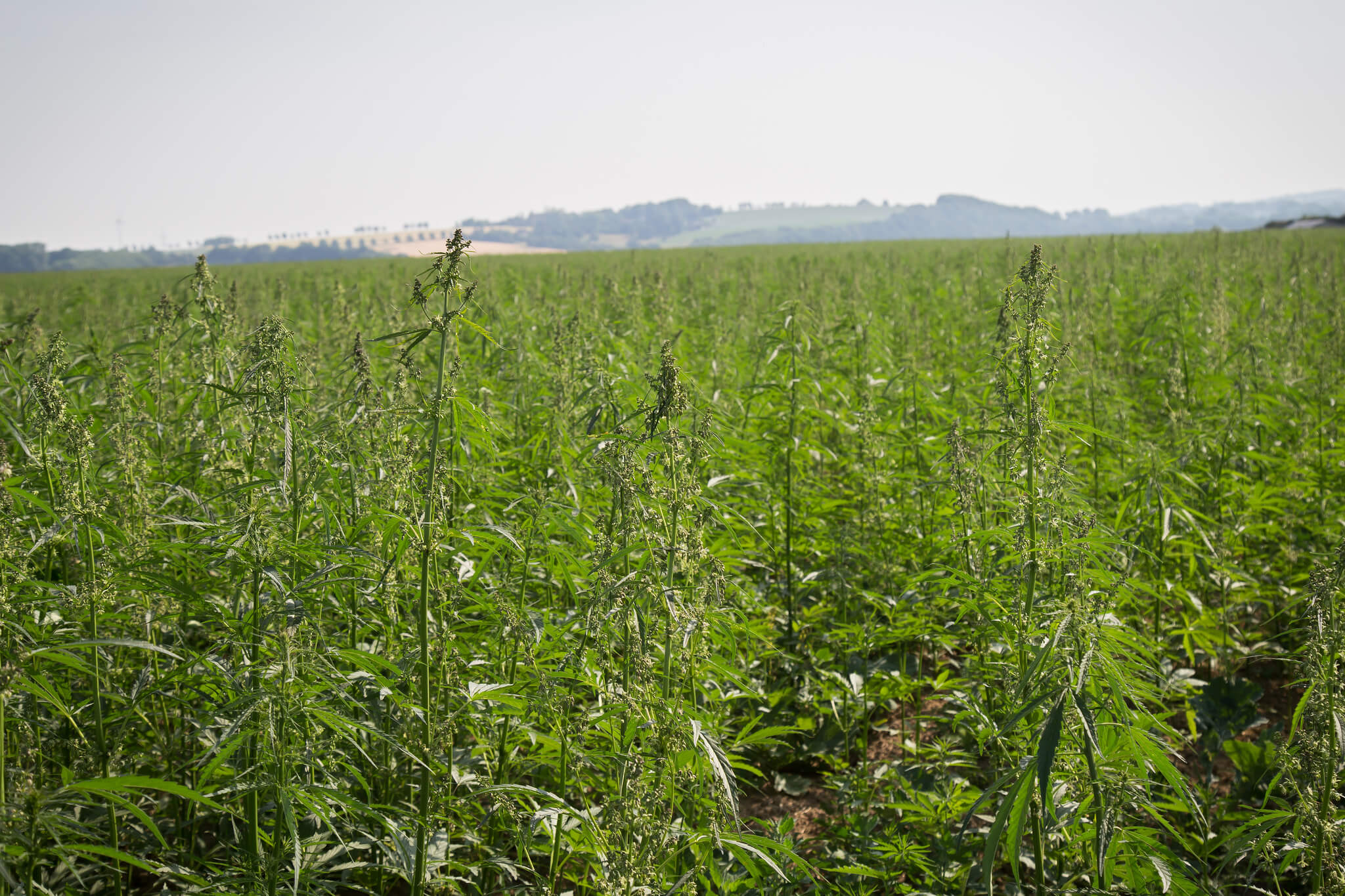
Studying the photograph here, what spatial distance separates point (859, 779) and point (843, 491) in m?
2.49

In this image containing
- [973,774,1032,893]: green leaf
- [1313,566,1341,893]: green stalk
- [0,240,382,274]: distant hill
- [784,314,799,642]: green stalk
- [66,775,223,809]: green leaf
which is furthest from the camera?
[0,240,382,274]: distant hill

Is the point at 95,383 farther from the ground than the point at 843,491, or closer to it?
farther from the ground

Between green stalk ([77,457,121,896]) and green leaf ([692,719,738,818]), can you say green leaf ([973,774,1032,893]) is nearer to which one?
green leaf ([692,719,738,818])

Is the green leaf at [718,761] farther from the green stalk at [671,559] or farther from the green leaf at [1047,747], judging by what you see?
the green leaf at [1047,747]

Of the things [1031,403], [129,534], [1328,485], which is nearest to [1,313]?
[129,534]

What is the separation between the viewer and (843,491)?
5.54 meters

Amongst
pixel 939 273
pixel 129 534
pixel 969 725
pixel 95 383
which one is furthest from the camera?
pixel 939 273

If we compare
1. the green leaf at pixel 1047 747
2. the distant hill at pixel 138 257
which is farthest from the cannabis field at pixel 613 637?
the distant hill at pixel 138 257

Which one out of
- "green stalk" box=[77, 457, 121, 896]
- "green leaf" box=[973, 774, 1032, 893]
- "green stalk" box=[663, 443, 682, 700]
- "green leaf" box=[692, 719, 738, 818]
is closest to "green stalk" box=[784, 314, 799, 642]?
"green stalk" box=[663, 443, 682, 700]

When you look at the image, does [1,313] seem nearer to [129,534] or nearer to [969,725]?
[129,534]

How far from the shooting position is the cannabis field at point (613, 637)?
2.14m

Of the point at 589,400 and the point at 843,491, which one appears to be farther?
the point at 843,491

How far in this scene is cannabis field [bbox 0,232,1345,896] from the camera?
7.03 ft

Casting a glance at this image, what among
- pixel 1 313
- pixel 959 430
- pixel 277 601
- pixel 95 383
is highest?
pixel 1 313
